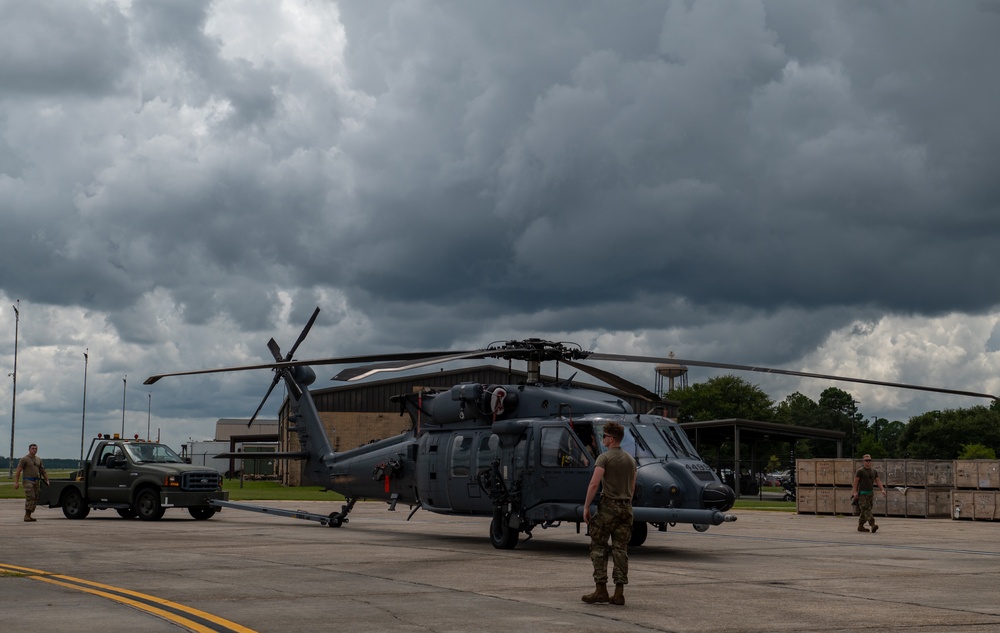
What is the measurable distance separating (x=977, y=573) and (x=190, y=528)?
1622 centimetres

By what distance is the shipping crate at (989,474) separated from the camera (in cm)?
3075

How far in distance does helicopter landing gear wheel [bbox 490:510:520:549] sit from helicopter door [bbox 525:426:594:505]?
58 centimetres

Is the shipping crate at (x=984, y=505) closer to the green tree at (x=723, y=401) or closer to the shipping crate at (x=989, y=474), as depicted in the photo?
the shipping crate at (x=989, y=474)

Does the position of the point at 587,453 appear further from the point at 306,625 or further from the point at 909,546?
the point at 306,625

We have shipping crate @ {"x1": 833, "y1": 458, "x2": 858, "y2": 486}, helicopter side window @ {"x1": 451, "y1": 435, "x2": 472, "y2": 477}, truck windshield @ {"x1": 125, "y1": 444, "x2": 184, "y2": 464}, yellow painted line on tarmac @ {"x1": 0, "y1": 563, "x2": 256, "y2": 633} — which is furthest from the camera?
shipping crate @ {"x1": 833, "y1": 458, "x2": 858, "y2": 486}

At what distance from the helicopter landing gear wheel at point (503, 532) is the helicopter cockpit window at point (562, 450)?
4.33 ft

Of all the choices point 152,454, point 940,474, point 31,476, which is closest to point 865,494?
point 940,474

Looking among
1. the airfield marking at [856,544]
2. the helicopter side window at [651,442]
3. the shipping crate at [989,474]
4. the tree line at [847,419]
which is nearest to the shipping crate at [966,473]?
the shipping crate at [989,474]

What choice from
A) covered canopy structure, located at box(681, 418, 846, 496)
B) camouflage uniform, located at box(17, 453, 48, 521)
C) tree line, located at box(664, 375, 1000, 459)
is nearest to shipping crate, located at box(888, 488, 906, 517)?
covered canopy structure, located at box(681, 418, 846, 496)

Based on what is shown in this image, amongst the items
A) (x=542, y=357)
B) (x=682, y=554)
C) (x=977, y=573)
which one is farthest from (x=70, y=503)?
(x=977, y=573)

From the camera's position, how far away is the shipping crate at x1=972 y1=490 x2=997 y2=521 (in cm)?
3077

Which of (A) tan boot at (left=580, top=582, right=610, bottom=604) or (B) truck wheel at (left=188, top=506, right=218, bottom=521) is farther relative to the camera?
(B) truck wheel at (left=188, top=506, right=218, bottom=521)

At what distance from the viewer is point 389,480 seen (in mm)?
22078

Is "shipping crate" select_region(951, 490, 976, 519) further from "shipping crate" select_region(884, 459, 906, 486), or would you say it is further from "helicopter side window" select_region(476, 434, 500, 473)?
"helicopter side window" select_region(476, 434, 500, 473)
